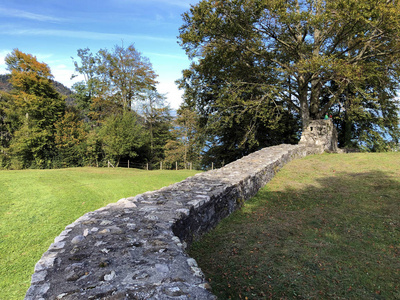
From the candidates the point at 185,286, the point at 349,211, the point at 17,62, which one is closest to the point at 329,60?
the point at 349,211

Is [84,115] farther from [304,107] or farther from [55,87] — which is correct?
[304,107]

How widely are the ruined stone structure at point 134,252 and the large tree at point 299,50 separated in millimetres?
9806

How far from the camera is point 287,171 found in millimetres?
10266

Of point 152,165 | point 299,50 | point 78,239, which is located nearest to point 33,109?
point 152,165

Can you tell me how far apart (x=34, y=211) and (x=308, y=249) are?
273 inches

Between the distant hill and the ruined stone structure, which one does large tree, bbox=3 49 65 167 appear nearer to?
the distant hill

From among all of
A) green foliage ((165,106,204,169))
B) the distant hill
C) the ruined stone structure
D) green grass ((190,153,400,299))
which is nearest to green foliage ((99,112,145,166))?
green foliage ((165,106,204,169))

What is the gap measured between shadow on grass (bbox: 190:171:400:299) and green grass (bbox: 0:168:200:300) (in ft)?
10.5

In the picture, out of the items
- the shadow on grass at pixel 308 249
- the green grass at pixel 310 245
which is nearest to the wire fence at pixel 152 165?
the green grass at pixel 310 245

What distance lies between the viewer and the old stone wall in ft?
7.09

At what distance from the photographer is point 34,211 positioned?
21.7ft

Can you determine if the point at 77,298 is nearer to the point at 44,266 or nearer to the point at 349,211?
the point at 44,266

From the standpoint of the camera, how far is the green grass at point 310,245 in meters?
3.34

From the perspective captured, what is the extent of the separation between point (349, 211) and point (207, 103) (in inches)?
555
